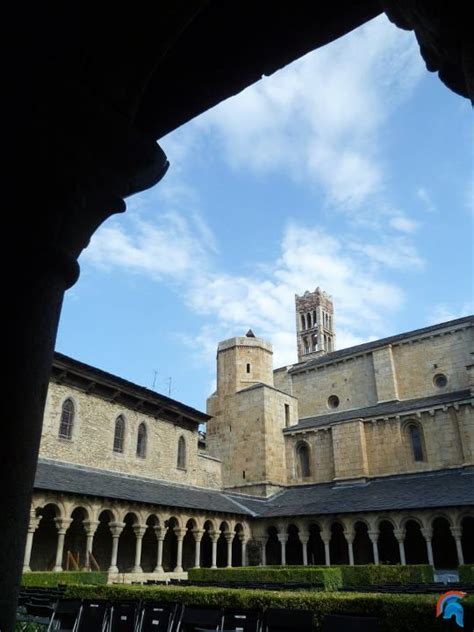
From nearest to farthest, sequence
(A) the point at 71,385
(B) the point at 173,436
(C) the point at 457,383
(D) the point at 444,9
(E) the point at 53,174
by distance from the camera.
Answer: (D) the point at 444,9, (E) the point at 53,174, (A) the point at 71,385, (B) the point at 173,436, (C) the point at 457,383

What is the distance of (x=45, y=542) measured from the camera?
1781 cm

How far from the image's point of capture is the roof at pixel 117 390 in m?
19.4

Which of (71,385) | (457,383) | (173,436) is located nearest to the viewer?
(71,385)

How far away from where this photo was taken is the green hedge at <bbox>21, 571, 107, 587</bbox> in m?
13.0

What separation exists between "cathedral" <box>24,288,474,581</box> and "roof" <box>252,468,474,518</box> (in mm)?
113

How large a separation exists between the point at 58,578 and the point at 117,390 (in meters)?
9.01

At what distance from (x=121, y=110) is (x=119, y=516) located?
18469mm

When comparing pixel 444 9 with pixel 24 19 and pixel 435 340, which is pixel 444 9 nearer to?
pixel 24 19

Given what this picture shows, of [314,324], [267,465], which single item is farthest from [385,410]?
[314,324]

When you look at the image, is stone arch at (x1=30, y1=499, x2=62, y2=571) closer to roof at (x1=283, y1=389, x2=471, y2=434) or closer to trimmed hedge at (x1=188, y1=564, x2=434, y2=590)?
trimmed hedge at (x1=188, y1=564, x2=434, y2=590)

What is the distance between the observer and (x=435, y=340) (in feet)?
98.2

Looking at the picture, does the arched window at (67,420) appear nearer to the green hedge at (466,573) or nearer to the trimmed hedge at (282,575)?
the trimmed hedge at (282,575)

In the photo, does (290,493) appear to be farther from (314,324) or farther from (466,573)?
(314,324)

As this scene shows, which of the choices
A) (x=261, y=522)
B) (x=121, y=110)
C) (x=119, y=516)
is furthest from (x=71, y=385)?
(x=121, y=110)
